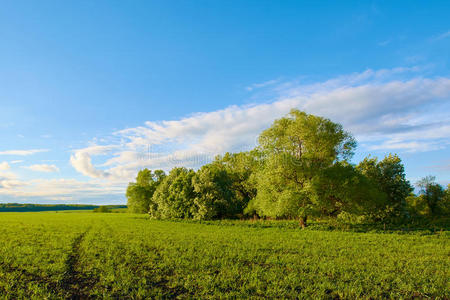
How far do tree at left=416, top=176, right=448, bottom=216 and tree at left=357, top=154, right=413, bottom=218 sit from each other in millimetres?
27650

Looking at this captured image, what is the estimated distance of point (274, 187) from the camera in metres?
34.3

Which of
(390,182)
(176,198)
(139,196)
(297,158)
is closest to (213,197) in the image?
(176,198)

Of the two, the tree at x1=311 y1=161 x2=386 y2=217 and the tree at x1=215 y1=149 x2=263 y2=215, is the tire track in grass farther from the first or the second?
the tree at x1=215 y1=149 x2=263 y2=215

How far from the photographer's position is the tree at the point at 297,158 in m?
32.9

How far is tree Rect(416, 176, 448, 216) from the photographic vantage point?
64.0m

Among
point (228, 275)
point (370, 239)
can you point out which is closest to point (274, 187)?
point (370, 239)

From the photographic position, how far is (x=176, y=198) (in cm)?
5509

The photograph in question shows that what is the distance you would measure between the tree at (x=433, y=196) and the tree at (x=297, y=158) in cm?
4539

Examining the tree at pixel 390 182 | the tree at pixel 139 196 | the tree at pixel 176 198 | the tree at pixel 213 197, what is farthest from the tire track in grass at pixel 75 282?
the tree at pixel 139 196

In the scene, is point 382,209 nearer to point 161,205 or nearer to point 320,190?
point 320,190

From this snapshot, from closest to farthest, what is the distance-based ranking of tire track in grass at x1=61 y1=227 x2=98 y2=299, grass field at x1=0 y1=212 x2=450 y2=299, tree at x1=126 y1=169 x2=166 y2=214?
tire track in grass at x1=61 y1=227 x2=98 y2=299 < grass field at x1=0 y1=212 x2=450 y2=299 < tree at x1=126 y1=169 x2=166 y2=214

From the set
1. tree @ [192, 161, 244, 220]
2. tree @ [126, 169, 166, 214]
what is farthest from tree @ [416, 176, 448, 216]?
tree @ [126, 169, 166, 214]

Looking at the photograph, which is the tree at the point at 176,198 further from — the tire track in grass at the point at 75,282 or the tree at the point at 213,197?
the tire track in grass at the point at 75,282

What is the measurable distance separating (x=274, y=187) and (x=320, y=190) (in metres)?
5.76
